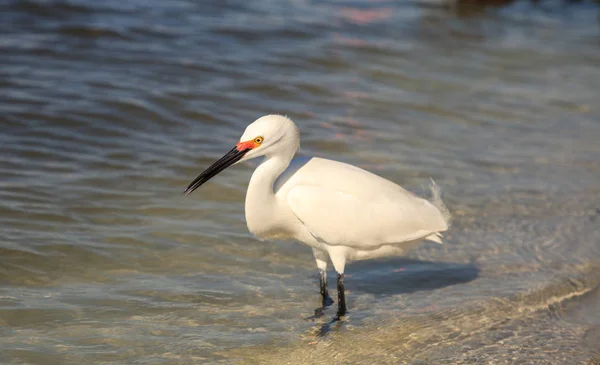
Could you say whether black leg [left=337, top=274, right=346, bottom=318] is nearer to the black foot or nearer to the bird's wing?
the black foot

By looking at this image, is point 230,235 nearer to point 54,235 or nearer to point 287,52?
point 54,235

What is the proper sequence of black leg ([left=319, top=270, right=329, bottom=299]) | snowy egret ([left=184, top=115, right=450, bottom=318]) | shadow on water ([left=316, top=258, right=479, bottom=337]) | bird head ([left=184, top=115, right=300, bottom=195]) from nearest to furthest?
bird head ([left=184, top=115, right=300, bottom=195]) < snowy egret ([left=184, top=115, right=450, bottom=318]) < black leg ([left=319, top=270, right=329, bottom=299]) < shadow on water ([left=316, top=258, right=479, bottom=337])

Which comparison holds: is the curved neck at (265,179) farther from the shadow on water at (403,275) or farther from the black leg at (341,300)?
the shadow on water at (403,275)

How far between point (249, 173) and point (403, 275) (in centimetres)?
203

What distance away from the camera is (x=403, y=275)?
5684mm

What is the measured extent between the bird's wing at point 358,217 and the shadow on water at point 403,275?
0.55 m

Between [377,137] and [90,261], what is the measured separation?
361 centimetres

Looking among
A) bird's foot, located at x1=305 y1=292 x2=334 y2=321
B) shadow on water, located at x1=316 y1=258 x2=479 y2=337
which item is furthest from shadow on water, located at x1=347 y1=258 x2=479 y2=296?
bird's foot, located at x1=305 y1=292 x2=334 y2=321

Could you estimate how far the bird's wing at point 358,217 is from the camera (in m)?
4.88

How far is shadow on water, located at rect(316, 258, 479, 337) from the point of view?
5508mm

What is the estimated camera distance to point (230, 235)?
19.7ft

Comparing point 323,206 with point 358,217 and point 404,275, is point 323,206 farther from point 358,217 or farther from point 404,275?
point 404,275

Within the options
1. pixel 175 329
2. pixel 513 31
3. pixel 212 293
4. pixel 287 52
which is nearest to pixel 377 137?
pixel 287 52

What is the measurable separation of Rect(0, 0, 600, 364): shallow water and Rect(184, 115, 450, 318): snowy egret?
40cm
